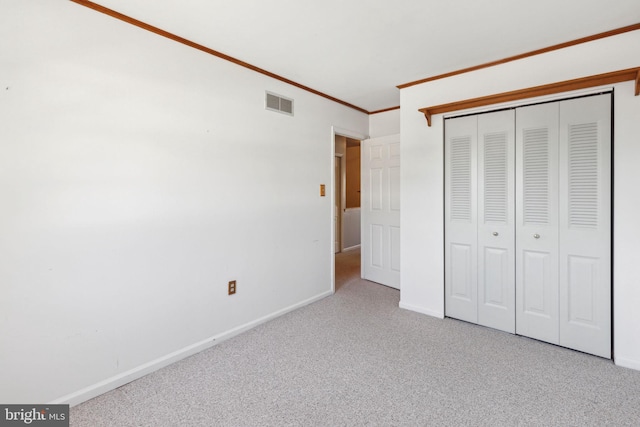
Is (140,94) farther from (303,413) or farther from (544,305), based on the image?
(544,305)

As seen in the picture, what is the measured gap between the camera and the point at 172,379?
2117 millimetres

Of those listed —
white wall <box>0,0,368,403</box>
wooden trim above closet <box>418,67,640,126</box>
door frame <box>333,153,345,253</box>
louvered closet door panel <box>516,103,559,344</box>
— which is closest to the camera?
white wall <box>0,0,368,403</box>

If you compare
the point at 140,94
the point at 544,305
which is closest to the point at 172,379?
the point at 140,94

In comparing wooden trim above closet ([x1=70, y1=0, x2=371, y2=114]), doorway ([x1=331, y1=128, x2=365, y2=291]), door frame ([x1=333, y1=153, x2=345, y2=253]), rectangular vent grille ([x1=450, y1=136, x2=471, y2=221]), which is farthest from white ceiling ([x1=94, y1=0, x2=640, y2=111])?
door frame ([x1=333, y1=153, x2=345, y2=253])

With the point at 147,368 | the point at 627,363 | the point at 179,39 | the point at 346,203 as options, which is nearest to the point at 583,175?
the point at 627,363

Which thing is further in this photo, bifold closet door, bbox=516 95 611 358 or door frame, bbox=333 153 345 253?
door frame, bbox=333 153 345 253

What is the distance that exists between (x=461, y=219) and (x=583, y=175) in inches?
38.0

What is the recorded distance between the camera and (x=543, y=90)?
245cm

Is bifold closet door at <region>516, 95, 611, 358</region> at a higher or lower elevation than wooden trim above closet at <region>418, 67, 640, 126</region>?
lower

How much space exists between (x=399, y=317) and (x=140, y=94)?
2.95 m

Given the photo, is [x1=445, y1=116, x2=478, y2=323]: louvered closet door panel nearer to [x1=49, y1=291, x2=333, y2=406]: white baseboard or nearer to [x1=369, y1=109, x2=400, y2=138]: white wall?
[x1=369, y1=109, x2=400, y2=138]: white wall

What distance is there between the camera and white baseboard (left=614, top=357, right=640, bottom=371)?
2187 millimetres

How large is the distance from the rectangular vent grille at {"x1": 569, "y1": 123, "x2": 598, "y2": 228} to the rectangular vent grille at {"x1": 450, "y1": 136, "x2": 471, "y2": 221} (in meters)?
0.76

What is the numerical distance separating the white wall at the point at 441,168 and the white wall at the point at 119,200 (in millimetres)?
1420
